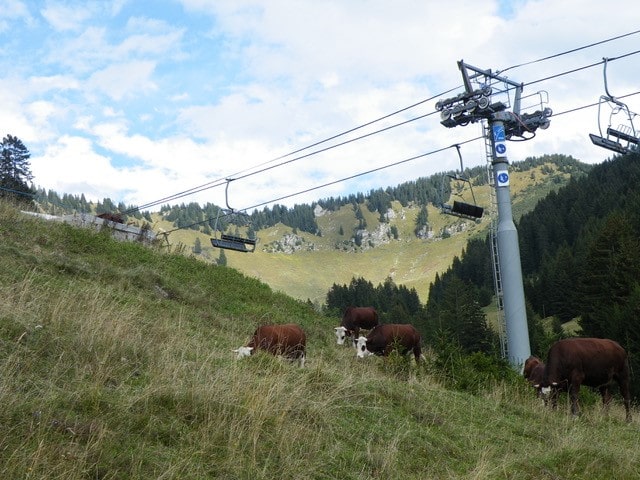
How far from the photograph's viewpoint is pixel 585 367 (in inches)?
500

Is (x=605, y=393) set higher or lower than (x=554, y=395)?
lower

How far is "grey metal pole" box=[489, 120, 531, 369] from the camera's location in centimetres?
2012

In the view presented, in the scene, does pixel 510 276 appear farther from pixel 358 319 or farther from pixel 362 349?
pixel 362 349

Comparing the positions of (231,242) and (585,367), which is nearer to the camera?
(585,367)

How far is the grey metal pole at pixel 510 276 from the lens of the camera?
20.1 m

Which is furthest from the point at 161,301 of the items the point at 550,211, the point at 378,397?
the point at 550,211

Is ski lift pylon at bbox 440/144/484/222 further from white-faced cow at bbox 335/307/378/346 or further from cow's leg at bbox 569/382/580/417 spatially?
cow's leg at bbox 569/382/580/417

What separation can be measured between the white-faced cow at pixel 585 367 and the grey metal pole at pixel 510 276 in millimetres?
6518

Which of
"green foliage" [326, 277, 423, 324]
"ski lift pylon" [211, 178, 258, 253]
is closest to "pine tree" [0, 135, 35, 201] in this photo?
"ski lift pylon" [211, 178, 258, 253]

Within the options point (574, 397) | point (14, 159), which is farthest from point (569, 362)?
point (14, 159)

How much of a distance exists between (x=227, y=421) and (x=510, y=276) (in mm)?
16781

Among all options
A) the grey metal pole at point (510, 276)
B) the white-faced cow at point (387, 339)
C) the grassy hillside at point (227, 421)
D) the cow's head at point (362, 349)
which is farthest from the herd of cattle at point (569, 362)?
the grey metal pole at point (510, 276)

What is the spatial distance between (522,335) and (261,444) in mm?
16753

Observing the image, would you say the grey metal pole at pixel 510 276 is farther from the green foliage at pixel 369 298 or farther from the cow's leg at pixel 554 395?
the green foliage at pixel 369 298
